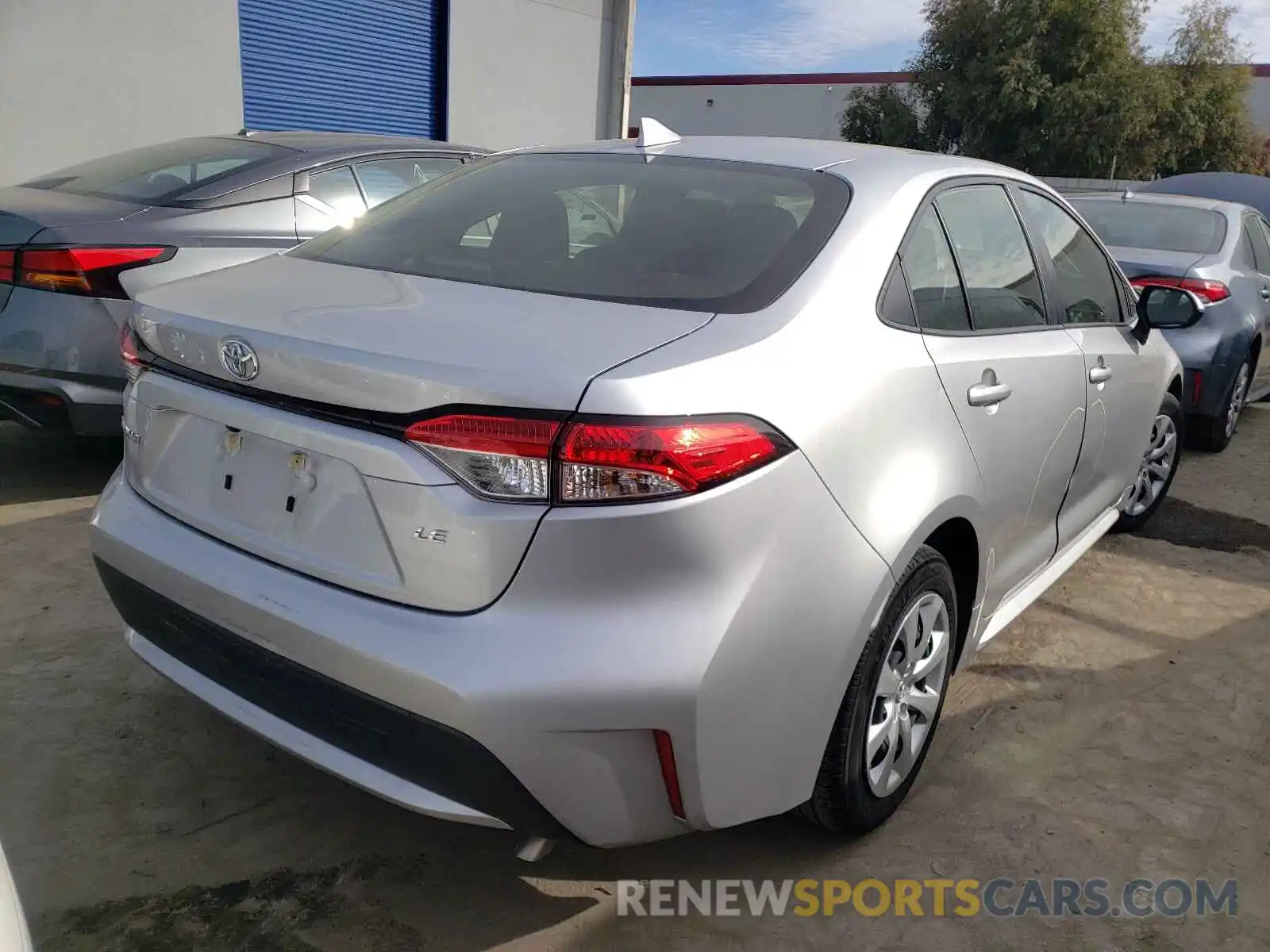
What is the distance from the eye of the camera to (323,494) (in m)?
1.98

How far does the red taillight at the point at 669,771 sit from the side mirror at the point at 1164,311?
2818mm

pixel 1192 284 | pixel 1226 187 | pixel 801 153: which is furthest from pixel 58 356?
pixel 1226 187

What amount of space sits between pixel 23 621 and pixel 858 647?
104 inches

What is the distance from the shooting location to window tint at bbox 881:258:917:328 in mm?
2387

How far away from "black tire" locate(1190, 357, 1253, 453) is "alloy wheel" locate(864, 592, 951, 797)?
4404 millimetres

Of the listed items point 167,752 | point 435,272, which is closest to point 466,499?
point 435,272

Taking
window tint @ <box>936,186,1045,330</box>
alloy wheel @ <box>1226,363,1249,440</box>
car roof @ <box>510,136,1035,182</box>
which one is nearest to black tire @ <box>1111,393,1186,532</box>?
alloy wheel @ <box>1226,363,1249,440</box>

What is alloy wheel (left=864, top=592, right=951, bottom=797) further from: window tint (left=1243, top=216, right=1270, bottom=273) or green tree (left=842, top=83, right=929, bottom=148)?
green tree (left=842, top=83, right=929, bottom=148)

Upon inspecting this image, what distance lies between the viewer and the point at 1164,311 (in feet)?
13.2

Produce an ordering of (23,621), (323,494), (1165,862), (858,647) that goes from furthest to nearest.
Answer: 1. (23,621)
2. (1165,862)
3. (858,647)
4. (323,494)

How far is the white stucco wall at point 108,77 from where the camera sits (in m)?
8.27

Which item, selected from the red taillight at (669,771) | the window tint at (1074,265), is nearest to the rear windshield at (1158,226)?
the window tint at (1074,265)

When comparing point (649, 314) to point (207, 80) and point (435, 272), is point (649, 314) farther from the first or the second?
point (207, 80)

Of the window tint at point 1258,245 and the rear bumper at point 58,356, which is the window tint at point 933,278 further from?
the window tint at point 1258,245
